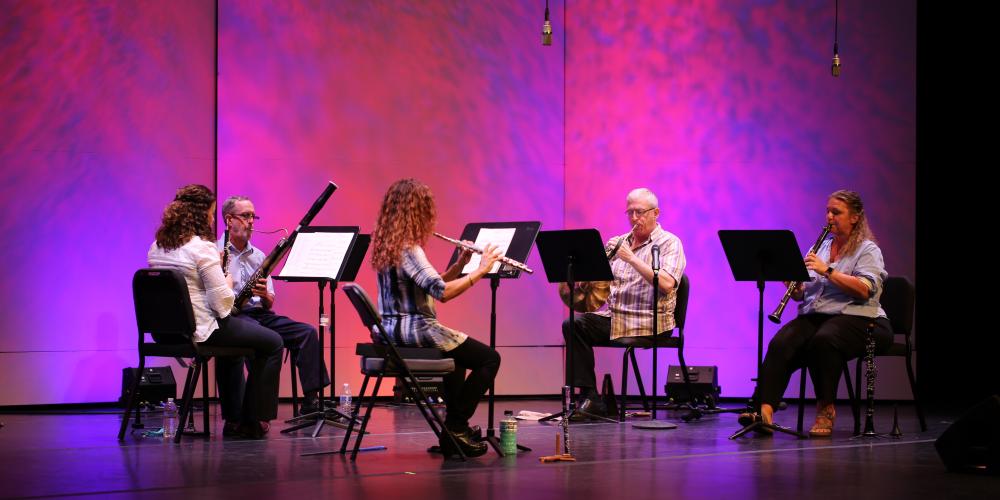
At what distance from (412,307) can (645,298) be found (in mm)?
2309

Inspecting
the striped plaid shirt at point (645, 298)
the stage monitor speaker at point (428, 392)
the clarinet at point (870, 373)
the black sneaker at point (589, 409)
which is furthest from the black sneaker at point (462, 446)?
the stage monitor speaker at point (428, 392)

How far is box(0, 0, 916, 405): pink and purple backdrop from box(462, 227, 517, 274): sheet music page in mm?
2345

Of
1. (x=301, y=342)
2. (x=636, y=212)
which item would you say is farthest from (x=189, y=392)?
(x=636, y=212)

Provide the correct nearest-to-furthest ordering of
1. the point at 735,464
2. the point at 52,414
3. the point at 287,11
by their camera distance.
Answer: the point at 735,464
the point at 52,414
the point at 287,11

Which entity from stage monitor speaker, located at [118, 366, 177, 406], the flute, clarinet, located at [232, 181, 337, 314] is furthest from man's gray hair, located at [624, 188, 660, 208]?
stage monitor speaker, located at [118, 366, 177, 406]

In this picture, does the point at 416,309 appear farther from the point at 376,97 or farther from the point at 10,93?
the point at 10,93

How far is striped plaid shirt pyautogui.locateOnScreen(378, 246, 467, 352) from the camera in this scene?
4746mm

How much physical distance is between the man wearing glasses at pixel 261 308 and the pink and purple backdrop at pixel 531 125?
92cm

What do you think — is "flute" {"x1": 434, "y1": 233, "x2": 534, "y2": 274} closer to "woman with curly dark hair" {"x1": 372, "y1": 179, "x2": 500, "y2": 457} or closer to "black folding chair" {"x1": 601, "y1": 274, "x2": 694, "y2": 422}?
"woman with curly dark hair" {"x1": 372, "y1": 179, "x2": 500, "y2": 457}

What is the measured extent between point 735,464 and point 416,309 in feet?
5.16

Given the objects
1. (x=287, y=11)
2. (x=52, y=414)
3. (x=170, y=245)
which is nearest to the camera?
(x=170, y=245)

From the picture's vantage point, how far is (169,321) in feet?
17.4

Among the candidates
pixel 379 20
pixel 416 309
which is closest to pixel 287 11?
pixel 379 20

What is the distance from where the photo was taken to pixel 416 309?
4.79 meters
